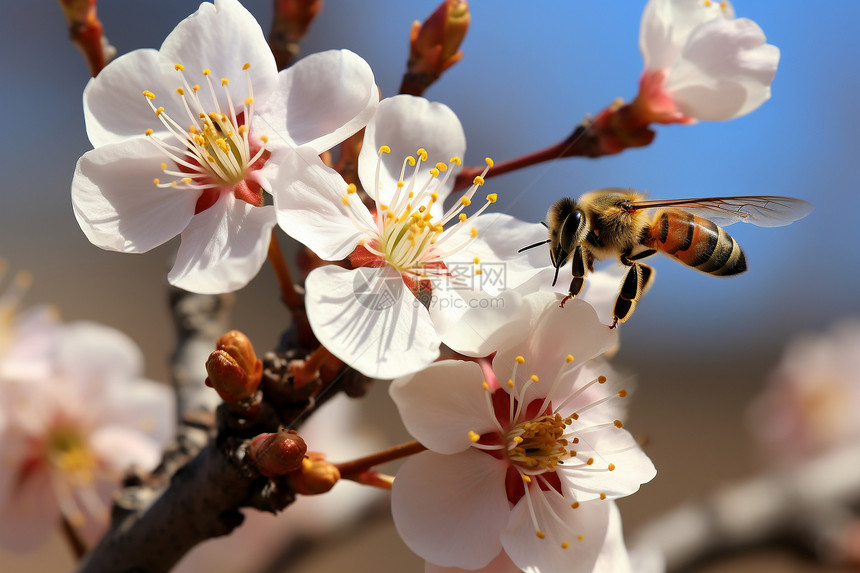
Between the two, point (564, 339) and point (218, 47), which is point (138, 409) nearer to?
point (218, 47)

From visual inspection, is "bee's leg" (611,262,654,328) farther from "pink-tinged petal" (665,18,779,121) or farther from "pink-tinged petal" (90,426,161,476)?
"pink-tinged petal" (90,426,161,476)

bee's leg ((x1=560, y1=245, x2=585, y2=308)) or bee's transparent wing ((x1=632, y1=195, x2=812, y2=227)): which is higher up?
bee's transparent wing ((x1=632, y1=195, x2=812, y2=227))

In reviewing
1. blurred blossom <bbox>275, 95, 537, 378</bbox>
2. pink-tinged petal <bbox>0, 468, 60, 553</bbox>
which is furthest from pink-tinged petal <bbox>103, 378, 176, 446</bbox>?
blurred blossom <bbox>275, 95, 537, 378</bbox>

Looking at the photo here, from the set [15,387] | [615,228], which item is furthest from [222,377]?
[15,387]

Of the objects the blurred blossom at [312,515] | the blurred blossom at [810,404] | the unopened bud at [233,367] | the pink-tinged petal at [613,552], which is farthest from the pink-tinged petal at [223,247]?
the blurred blossom at [810,404]

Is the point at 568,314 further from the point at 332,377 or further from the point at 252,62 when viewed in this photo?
the point at 252,62
